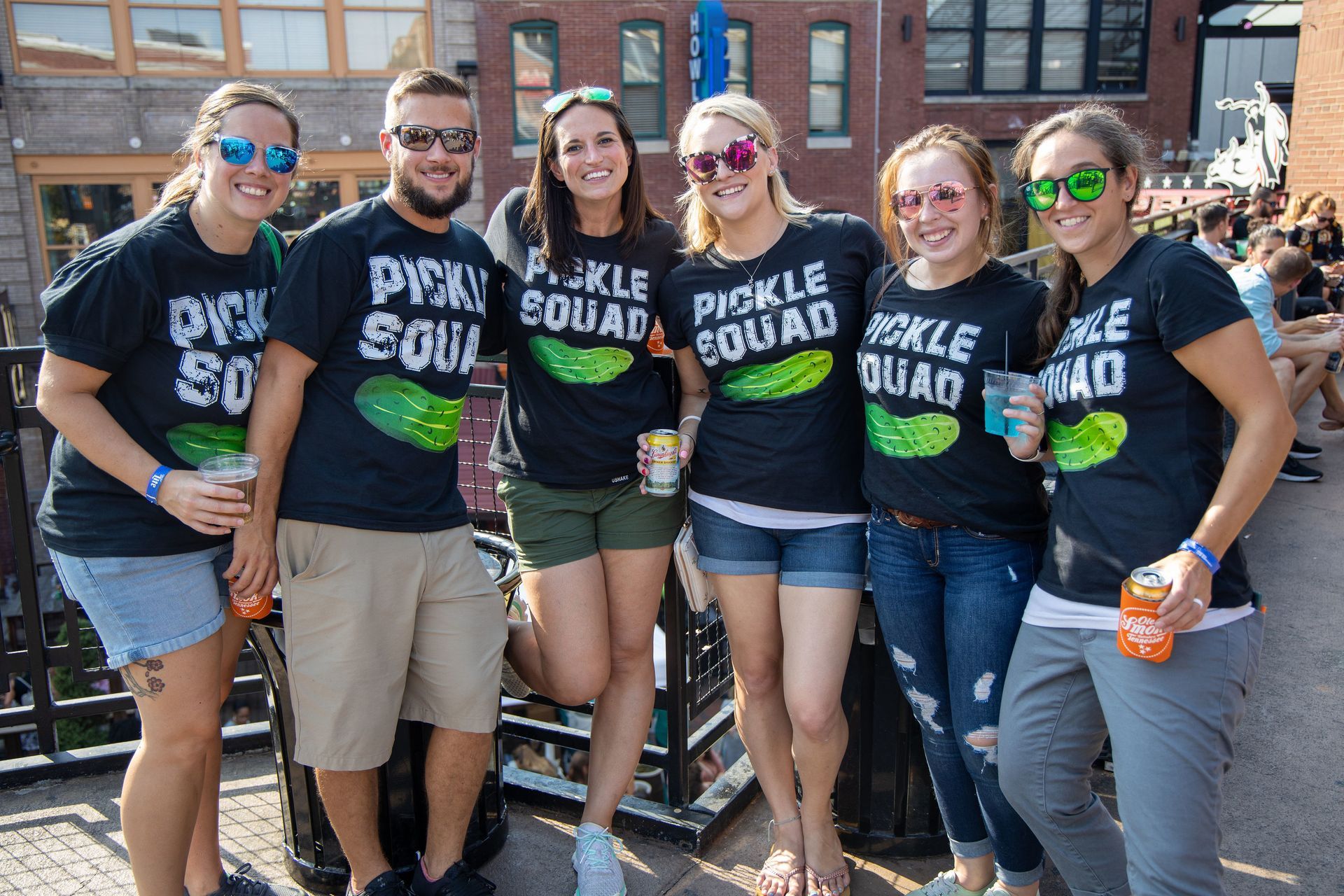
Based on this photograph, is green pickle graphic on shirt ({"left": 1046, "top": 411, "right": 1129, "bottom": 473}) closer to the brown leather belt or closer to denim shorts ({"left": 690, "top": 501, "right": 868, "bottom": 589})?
the brown leather belt

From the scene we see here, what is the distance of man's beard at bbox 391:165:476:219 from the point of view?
264 centimetres

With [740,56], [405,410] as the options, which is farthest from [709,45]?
[405,410]

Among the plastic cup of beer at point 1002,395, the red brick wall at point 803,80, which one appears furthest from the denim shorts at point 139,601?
the red brick wall at point 803,80

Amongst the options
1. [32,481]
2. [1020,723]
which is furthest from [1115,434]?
[32,481]

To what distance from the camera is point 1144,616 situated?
6.21ft

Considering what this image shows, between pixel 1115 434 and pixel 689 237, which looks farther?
pixel 689 237

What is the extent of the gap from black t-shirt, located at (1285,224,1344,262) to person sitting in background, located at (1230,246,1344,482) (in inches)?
134

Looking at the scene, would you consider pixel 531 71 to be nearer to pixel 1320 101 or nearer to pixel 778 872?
pixel 1320 101

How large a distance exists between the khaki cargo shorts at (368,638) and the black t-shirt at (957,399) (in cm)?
123

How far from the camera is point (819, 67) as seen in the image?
20.7 m

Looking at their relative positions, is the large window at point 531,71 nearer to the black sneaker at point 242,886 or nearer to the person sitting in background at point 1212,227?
the person sitting in background at point 1212,227

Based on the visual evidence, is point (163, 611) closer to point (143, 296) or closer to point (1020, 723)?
point (143, 296)

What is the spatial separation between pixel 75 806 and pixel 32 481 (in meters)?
13.0

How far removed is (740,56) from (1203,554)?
19757 mm
